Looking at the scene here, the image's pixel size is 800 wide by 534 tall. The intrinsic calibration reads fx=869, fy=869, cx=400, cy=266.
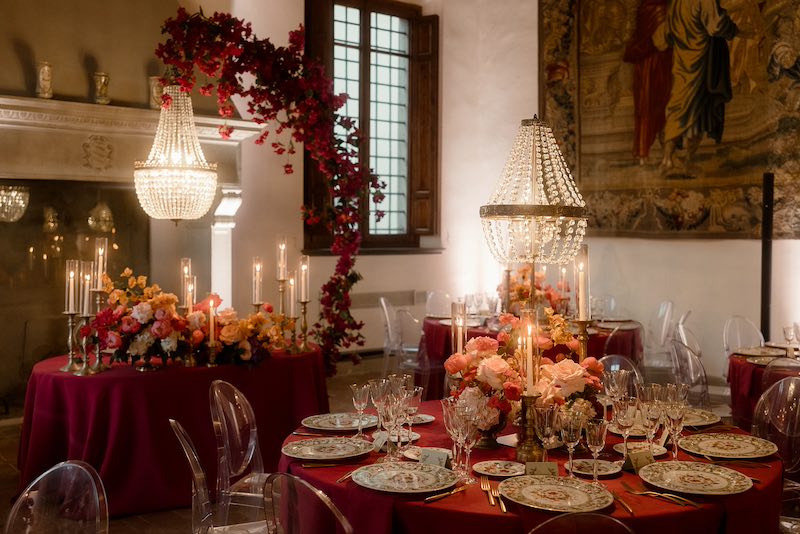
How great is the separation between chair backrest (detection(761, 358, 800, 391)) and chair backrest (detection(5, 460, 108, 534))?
4.01 m

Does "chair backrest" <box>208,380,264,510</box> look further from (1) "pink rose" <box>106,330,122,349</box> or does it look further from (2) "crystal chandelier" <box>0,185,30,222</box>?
(2) "crystal chandelier" <box>0,185,30,222</box>

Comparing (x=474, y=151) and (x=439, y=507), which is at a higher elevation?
(x=474, y=151)

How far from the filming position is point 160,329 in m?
4.89

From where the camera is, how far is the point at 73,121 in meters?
6.97

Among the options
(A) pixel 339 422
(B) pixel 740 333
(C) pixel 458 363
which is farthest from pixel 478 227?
(C) pixel 458 363

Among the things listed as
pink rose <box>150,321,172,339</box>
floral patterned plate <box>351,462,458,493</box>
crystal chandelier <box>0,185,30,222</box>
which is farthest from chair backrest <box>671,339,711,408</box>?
crystal chandelier <box>0,185,30,222</box>

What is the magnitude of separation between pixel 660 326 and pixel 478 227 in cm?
304

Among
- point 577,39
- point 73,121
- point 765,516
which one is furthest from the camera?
point 577,39

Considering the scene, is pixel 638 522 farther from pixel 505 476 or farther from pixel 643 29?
pixel 643 29

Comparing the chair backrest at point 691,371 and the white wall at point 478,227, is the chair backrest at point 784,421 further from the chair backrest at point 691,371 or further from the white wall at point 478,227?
the white wall at point 478,227

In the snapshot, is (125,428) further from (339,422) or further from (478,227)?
(478,227)

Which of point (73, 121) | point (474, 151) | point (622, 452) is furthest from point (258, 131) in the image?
point (622, 452)

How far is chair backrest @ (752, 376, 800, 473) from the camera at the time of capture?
382cm

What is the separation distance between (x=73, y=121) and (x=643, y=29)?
5613mm
